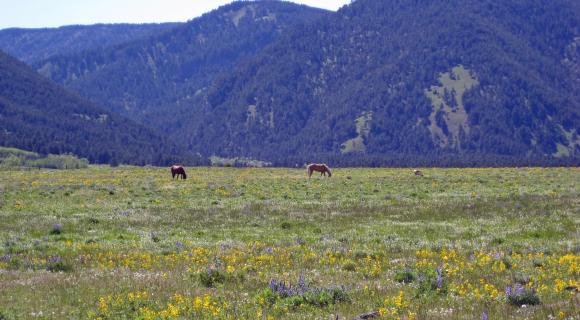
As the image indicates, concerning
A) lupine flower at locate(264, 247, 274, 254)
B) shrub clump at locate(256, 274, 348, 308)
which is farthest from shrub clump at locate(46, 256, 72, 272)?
shrub clump at locate(256, 274, 348, 308)

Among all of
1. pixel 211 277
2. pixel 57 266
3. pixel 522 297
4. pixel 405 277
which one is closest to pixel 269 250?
pixel 211 277

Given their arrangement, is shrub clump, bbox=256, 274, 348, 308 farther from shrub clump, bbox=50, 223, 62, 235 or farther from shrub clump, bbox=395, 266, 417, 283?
shrub clump, bbox=50, 223, 62, 235

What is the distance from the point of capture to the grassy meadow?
35.2ft

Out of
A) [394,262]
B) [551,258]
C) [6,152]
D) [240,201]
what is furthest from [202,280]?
[6,152]

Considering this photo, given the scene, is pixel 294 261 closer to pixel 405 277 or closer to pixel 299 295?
pixel 405 277

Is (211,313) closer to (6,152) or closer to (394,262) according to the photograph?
(394,262)

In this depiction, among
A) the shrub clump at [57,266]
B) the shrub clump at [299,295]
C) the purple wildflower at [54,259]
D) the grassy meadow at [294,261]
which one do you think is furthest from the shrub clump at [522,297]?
the purple wildflower at [54,259]

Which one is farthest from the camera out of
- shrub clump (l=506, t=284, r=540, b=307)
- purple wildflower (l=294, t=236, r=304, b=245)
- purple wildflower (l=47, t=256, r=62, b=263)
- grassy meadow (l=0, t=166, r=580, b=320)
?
purple wildflower (l=294, t=236, r=304, b=245)

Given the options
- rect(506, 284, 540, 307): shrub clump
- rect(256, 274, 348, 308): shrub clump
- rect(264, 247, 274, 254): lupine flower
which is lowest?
rect(264, 247, 274, 254): lupine flower

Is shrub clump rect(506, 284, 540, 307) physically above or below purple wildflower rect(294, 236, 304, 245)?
above

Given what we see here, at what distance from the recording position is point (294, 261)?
15422 millimetres

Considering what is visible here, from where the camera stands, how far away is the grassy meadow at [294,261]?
10.7 metres

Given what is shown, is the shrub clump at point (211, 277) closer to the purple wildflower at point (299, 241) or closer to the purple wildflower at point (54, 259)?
the purple wildflower at point (54, 259)

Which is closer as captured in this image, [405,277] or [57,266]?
[405,277]
